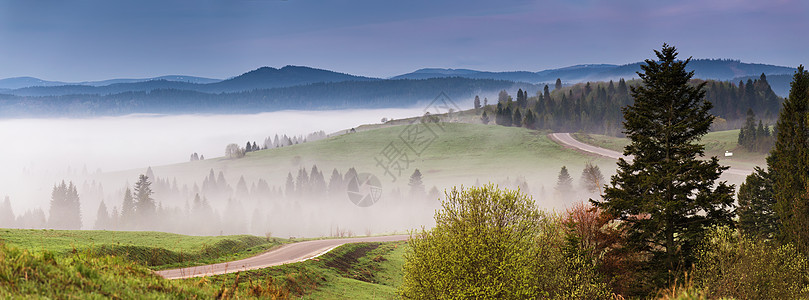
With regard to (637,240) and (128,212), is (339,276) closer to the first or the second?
(637,240)

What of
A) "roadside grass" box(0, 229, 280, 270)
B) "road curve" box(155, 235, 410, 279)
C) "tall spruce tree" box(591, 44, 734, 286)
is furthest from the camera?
"roadside grass" box(0, 229, 280, 270)

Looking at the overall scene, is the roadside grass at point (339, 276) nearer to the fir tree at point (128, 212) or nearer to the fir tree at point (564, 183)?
the fir tree at point (564, 183)

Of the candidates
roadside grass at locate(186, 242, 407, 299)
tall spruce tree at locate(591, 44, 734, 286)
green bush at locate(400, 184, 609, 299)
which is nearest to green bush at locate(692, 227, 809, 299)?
tall spruce tree at locate(591, 44, 734, 286)

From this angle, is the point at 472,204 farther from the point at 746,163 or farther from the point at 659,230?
the point at 746,163

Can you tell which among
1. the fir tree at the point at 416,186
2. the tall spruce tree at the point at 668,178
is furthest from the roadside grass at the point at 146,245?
the fir tree at the point at 416,186

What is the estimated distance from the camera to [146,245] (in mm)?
46438

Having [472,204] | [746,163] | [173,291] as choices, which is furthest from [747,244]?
[746,163]

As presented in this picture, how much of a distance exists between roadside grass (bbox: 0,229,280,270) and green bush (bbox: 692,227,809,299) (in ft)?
121

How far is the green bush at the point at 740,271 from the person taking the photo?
3128 cm

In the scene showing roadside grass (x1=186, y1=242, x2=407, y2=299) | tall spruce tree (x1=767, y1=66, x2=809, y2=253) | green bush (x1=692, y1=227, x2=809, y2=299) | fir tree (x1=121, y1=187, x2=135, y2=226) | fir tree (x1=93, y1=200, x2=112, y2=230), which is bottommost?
fir tree (x1=93, y1=200, x2=112, y2=230)

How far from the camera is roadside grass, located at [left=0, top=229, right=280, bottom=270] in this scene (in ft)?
128

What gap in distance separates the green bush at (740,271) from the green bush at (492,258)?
6.22 metres

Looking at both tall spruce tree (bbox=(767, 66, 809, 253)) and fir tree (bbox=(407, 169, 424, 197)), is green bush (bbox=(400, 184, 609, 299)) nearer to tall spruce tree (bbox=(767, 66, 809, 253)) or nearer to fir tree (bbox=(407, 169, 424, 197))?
tall spruce tree (bbox=(767, 66, 809, 253))

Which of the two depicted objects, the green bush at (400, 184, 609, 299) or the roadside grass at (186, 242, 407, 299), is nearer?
the green bush at (400, 184, 609, 299)
